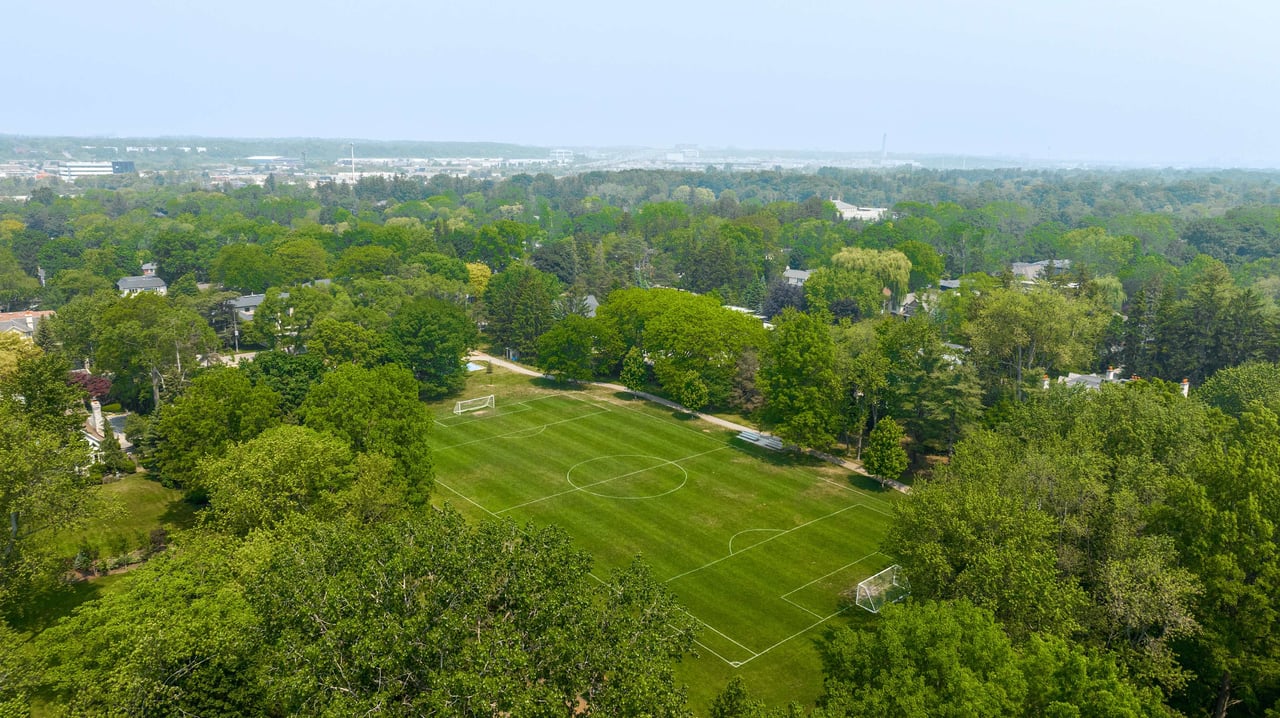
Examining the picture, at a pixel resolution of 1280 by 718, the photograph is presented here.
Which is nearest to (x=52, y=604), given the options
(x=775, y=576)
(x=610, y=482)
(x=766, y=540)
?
(x=610, y=482)

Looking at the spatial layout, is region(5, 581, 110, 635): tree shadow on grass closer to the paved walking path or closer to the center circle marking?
the center circle marking

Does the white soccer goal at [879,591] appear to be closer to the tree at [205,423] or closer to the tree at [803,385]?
the tree at [803,385]

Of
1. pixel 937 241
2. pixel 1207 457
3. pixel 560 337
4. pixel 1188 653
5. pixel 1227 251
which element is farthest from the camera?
pixel 937 241

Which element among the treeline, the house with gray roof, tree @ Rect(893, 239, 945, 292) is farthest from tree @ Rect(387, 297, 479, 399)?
tree @ Rect(893, 239, 945, 292)

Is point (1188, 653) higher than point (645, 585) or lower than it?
lower

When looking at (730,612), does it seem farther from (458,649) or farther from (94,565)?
(94,565)

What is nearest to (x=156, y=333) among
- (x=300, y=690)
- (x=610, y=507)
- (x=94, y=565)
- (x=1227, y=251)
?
(x=94, y=565)

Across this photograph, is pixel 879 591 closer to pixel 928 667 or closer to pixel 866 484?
pixel 866 484
